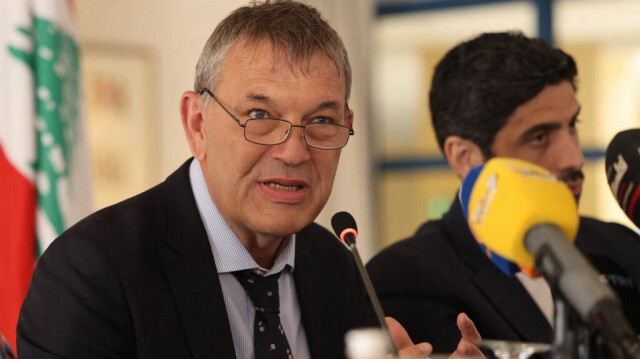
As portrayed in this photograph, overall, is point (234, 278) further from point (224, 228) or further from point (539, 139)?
point (539, 139)

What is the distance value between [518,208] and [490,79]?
131 cm

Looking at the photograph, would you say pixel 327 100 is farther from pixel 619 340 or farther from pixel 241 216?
pixel 619 340

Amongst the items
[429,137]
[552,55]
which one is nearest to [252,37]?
[552,55]

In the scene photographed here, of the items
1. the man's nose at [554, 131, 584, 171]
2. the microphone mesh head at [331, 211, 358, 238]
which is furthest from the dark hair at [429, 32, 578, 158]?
the microphone mesh head at [331, 211, 358, 238]

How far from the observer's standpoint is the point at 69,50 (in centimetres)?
277

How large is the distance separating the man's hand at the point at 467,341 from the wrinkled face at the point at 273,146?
36 centimetres

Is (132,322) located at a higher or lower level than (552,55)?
lower

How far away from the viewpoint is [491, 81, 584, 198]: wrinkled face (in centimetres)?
216

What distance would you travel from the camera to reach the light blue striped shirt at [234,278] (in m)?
1.67

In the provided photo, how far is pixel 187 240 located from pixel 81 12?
3.09m

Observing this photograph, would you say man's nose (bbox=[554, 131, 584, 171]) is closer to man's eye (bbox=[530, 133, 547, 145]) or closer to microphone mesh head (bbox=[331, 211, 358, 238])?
man's eye (bbox=[530, 133, 547, 145])

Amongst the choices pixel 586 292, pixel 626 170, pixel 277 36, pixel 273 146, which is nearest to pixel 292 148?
pixel 273 146

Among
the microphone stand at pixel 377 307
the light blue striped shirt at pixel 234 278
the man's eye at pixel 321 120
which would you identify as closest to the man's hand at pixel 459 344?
the microphone stand at pixel 377 307

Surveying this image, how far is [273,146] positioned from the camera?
1604 mm
